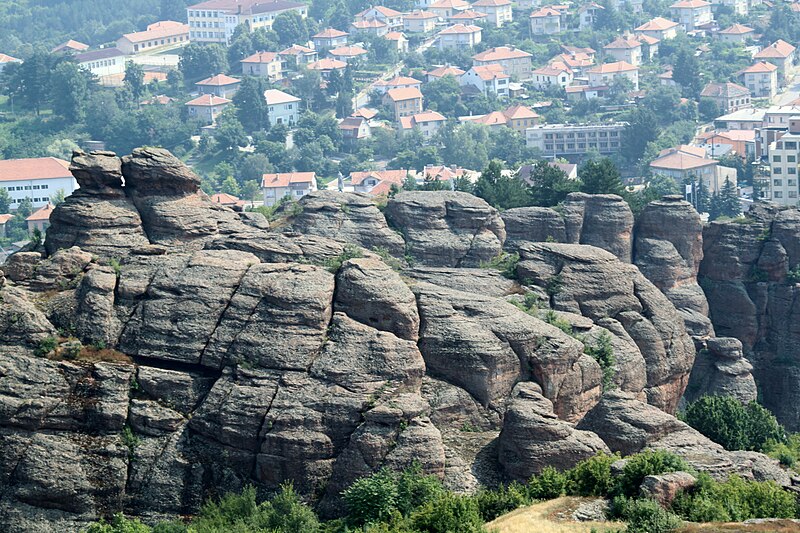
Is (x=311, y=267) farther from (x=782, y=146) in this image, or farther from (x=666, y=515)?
(x=782, y=146)

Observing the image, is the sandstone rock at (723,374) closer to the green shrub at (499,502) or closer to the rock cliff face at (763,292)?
the rock cliff face at (763,292)

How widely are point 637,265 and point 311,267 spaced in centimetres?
2333

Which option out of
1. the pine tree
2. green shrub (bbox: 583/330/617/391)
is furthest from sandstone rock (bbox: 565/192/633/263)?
green shrub (bbox: 583/330/617/391)

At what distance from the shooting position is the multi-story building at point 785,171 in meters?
174

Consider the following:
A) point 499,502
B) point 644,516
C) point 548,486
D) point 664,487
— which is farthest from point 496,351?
point 644,516

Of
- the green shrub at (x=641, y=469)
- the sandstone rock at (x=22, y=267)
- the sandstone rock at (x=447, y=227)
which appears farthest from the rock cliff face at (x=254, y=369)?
the sandstone rock at (x=447, y=227)

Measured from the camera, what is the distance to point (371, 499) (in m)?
61.7

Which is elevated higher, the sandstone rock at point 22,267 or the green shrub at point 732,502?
the sandstone rock at point 22,267

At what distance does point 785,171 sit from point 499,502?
118m

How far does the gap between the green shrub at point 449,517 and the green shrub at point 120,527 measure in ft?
30.8

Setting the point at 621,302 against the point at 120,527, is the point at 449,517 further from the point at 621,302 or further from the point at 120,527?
the point at 621,302

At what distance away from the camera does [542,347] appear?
6888 cm

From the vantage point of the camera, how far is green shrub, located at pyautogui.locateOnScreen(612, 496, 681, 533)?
2244 inches

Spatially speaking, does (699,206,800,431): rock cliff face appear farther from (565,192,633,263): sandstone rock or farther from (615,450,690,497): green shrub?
(615,450,690,497): green shrub
